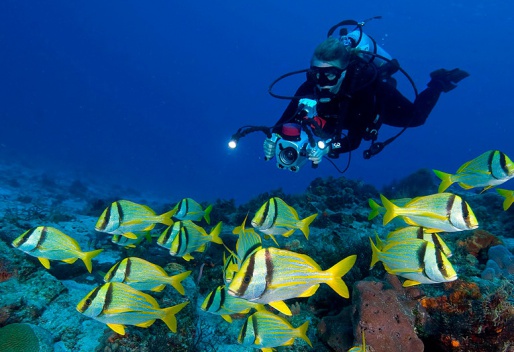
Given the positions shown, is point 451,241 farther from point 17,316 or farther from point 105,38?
point 105,38

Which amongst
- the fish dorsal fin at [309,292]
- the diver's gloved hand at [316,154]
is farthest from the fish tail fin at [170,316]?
the diver's gloved hand at [316,154]

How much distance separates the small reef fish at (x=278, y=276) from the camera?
217 cm

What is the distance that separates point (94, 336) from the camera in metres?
4.49

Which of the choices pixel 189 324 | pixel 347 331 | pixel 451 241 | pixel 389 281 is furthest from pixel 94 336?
pixel 451 241

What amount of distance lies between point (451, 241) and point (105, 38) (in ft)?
632

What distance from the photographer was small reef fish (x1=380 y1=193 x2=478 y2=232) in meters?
3.24

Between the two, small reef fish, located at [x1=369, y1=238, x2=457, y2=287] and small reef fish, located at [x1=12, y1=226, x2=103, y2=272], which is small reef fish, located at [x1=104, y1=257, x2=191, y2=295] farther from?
small reef fish, located at [x1=369, y1=238, x2=457, y2=287]

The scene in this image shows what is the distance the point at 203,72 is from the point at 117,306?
192 m

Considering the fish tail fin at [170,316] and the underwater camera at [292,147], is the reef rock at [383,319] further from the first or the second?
the underwater camera at [292,147]

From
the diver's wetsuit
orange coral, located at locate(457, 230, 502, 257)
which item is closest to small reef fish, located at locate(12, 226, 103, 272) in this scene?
the diver's wetsuit

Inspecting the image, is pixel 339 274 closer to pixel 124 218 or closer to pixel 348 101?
pixel 124 218

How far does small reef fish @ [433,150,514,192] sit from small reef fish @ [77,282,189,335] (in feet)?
13.4

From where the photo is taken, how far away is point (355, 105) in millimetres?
6883

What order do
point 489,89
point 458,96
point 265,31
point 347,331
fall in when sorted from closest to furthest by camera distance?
point 347,331
point 489,89
point 458,96
point 265,31
